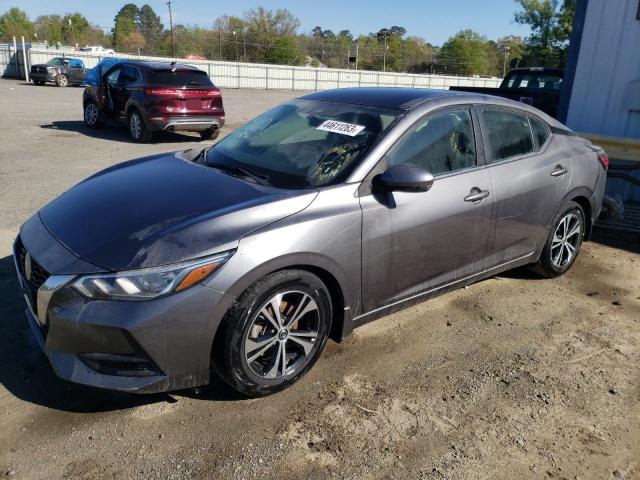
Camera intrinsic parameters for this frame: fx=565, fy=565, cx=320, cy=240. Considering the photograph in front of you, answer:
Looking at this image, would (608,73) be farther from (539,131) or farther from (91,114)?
(91,114)

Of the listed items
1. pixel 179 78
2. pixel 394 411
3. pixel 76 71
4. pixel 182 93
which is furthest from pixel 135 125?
pixel 76 71

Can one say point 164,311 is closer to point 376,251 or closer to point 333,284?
point 333,284

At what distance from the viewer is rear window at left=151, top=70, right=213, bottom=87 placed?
1180cm

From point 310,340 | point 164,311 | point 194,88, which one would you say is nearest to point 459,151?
point 310,340

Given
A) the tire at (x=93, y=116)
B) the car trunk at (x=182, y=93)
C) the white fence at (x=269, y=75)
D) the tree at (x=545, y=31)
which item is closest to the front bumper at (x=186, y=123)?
the car trunk at (x=182, y=93)

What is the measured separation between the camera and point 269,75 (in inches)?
1582

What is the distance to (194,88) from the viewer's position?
12047mm

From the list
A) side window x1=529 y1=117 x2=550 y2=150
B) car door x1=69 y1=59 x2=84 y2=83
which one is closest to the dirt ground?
side window x1=529 y1=117 x2=550 y2=150

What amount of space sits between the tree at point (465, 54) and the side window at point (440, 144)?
76.9 m

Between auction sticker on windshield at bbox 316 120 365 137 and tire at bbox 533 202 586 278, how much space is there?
208 cm

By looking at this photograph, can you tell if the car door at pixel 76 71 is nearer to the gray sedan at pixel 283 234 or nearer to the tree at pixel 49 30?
the gray sedan at pixel 283 234

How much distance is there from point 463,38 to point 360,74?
57.2m

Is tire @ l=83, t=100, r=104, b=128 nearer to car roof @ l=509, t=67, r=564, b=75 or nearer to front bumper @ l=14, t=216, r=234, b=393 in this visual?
car roof @ l=509, t=67, r=564, b=75

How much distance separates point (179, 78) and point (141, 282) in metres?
10.2
